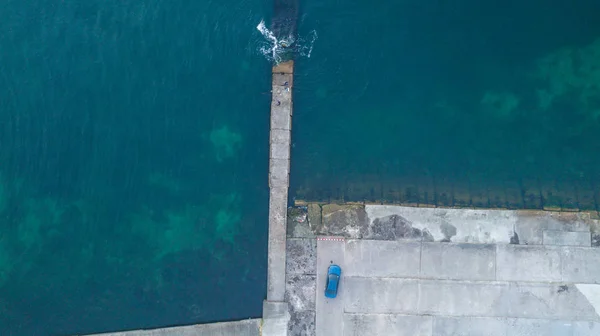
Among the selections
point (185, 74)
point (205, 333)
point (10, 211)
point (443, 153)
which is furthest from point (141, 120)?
point (443, 153)

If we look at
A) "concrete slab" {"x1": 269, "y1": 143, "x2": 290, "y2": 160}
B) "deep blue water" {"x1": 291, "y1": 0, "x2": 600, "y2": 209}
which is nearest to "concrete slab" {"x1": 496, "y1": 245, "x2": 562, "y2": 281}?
"deep blue water" {"x1": 291, "y1": 0, "x2": 600, "y2": 209}

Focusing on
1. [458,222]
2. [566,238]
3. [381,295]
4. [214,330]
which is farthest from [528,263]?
[214,330]

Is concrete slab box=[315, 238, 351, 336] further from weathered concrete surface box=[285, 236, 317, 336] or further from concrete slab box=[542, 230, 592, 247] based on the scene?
concrete slab box=[542, 230, 592, 247]

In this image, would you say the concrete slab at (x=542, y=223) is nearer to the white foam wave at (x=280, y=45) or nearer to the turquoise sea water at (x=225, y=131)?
the turquoise sea water at (x=225, y=131)

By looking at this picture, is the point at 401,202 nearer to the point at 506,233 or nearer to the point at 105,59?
the point at 506,233

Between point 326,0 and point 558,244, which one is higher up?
point 326,0

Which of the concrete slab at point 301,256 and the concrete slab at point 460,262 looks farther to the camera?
the concrete slab at point 301,256

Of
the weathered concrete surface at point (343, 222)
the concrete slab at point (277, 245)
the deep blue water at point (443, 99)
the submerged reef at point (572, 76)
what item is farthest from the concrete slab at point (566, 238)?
the concrete slab at point (277, 245)
